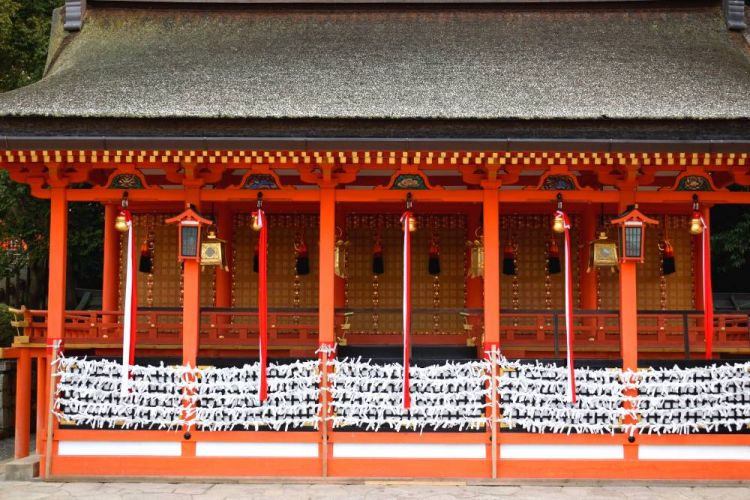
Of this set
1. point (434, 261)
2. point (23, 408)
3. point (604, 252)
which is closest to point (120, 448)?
point (23, 408)

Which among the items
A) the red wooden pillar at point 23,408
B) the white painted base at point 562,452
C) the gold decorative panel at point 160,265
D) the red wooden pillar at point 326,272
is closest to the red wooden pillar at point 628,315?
the white painted base at point 562,452

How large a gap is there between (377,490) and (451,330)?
470 centimetres

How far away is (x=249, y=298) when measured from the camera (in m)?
12.9

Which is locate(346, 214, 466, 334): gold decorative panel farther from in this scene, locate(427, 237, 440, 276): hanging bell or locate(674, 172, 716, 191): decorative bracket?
locate(674, 172, 716, 191): decorative bracket

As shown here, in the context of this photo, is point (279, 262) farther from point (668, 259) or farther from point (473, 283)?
point (668, 259)

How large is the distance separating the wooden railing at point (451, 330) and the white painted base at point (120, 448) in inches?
84.5

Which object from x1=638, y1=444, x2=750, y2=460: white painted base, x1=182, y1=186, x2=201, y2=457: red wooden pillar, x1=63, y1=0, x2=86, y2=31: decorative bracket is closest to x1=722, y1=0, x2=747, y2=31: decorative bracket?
x1=638, y1=444, x2=750, y2=460: white painted base

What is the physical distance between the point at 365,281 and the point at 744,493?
690cm

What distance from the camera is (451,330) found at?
12.9 m

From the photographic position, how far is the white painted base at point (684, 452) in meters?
9.18

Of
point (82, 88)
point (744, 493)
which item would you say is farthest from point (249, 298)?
point (744, 493)

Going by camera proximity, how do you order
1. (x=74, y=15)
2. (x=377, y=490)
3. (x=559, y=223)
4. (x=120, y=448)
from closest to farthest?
1. (x=377, y=490)
2. (x=120, y=448)
3. (x=559, y=223)
4. (x=74, y=15)

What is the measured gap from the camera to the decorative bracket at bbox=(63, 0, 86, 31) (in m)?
13.3

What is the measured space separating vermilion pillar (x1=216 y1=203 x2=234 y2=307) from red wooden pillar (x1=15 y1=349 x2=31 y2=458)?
3.22 meters
